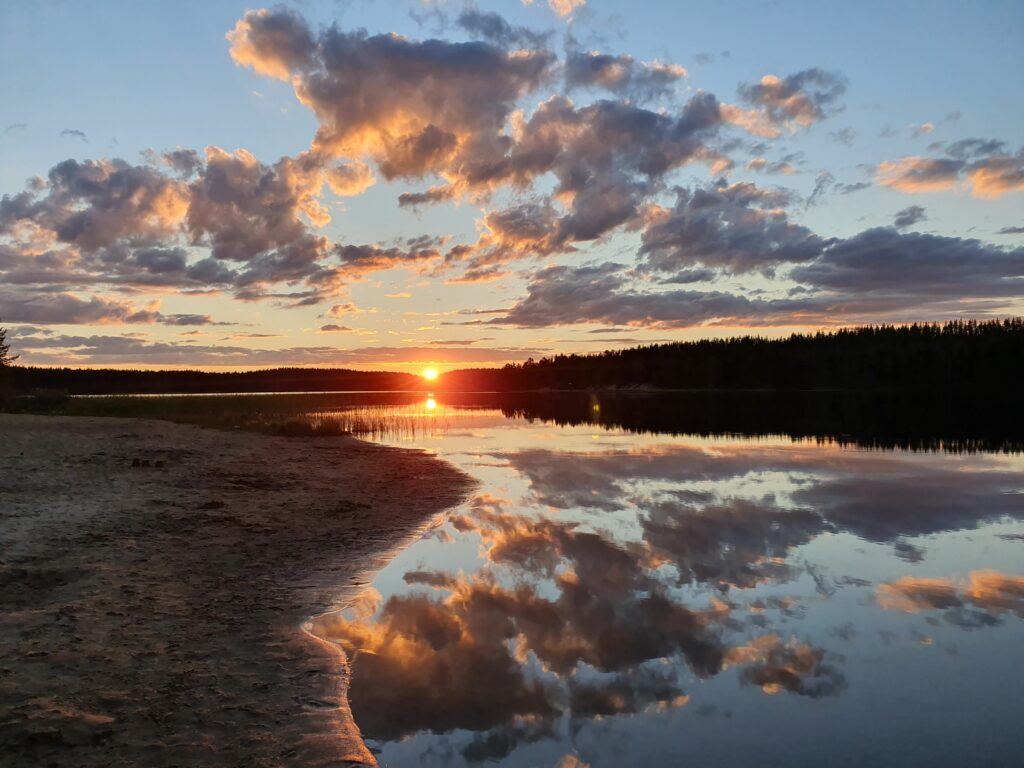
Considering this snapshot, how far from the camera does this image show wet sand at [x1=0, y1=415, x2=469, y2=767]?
19.4ft

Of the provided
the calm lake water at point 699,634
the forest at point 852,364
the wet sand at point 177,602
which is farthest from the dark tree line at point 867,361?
the wet sand at point 177,602

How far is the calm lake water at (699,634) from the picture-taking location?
660 cm

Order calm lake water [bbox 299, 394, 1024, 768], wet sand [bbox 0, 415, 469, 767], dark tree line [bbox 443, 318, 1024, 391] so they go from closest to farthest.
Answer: wet sand [bbox 0, 415, 469, 767]
calm lake water [bbox 299, 394, 1024, 768]
dark tree line [bbox 443, 318, 1024, 391]

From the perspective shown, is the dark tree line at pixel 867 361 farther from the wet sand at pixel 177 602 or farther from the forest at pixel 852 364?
the wet sand at pixel 177 602

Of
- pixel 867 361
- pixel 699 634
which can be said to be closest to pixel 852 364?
pixel 867 361

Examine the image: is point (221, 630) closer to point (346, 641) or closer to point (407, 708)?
point (346, 641)

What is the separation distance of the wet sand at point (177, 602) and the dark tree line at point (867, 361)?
14831 centimetres

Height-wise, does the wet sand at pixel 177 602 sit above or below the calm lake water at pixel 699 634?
above

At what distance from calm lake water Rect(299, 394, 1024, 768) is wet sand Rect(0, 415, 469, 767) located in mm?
757

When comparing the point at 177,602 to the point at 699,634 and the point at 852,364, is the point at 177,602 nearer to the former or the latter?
the point at 699,634

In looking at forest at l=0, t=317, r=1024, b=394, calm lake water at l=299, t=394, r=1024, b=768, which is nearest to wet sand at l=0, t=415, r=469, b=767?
calm lake water at l=299, t=394, r=1024, b=768

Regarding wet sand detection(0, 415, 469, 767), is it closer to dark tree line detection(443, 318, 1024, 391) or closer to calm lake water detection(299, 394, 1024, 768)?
calm lake water detection(299, 394, 1024, 768)

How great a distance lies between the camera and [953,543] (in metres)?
14.7

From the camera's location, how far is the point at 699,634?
30.8 feet
